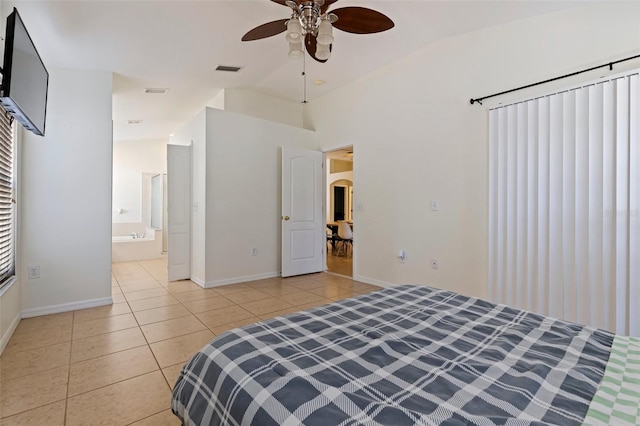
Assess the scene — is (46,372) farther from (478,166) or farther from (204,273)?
(478,166)

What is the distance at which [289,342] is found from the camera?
3.78 ft

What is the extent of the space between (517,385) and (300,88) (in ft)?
15.5

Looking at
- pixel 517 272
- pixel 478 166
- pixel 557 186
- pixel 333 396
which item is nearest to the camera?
pixel 333 396

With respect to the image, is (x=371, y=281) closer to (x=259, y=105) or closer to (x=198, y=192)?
(x=198, y=192)

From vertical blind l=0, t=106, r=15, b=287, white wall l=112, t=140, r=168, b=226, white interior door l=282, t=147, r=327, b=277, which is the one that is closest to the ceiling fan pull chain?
white interior door l=282, t=147, r=327, b=277

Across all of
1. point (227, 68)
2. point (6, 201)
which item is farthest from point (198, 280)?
point (227, 68)

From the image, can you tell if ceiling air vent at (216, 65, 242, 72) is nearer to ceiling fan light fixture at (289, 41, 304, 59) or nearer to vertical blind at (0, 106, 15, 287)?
ceiling fan light fixture at (289, 41, 304, 59)

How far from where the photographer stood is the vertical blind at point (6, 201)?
2.50 m

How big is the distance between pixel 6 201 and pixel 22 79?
4.56 feet

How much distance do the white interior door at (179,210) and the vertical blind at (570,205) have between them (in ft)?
13.5

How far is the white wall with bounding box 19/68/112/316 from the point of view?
307cm

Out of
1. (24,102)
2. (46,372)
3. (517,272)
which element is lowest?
(46,372)

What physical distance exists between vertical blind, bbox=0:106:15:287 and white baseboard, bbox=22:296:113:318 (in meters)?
0.54

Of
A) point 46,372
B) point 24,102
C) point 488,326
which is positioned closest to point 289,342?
point 488,326
